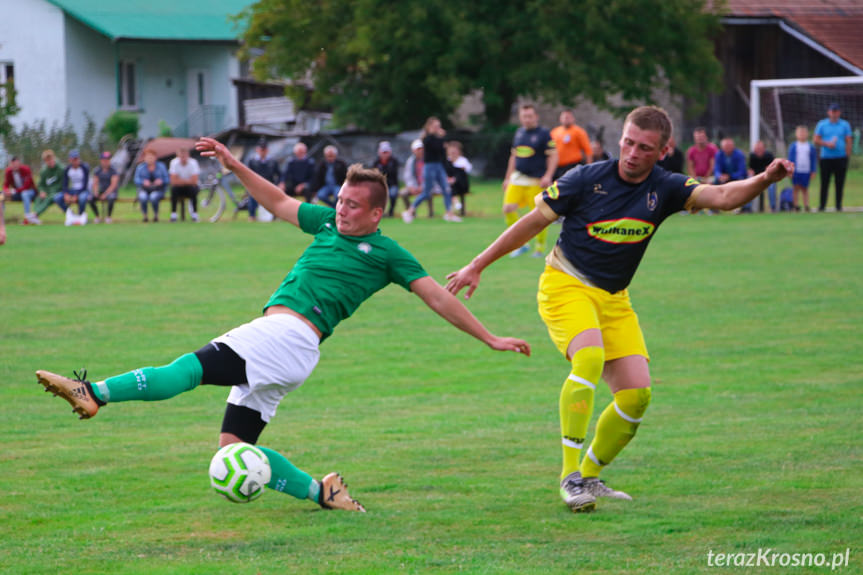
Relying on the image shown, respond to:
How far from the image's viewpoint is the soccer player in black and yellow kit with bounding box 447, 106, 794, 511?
5602 mm

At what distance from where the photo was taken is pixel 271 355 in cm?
505

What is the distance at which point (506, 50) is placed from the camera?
135ft

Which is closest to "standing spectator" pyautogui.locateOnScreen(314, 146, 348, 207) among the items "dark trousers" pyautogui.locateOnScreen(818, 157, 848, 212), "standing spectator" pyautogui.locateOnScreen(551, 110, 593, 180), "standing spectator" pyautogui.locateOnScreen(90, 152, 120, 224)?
"standing spectator" pyautogui.locateOnScreen(90, 152, 120, 224)

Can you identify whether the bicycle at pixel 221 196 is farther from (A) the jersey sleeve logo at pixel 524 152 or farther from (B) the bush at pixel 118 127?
(B) the bush at pixel 118 127

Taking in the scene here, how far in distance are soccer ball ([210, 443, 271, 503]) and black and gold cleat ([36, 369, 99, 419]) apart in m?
0.59

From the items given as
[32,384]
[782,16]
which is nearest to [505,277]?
[32,384]

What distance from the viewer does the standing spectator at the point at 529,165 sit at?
58.4 feet

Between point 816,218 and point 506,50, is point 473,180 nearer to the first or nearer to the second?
point 506,50

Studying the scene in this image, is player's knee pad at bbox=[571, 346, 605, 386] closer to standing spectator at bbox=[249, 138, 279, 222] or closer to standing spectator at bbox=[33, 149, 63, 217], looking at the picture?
standing spectator at bbox=[249, 138, 279, 222]

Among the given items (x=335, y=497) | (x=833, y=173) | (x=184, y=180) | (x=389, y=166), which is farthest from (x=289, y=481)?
(x=833, y=173)

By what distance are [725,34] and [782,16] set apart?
265 cm

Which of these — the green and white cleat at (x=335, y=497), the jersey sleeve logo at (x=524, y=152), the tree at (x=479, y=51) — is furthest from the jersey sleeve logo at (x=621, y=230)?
the tree at (x=479, y=51)

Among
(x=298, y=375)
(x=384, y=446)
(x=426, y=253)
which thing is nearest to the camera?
(x=298, y=375)

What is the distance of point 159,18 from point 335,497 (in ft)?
153
